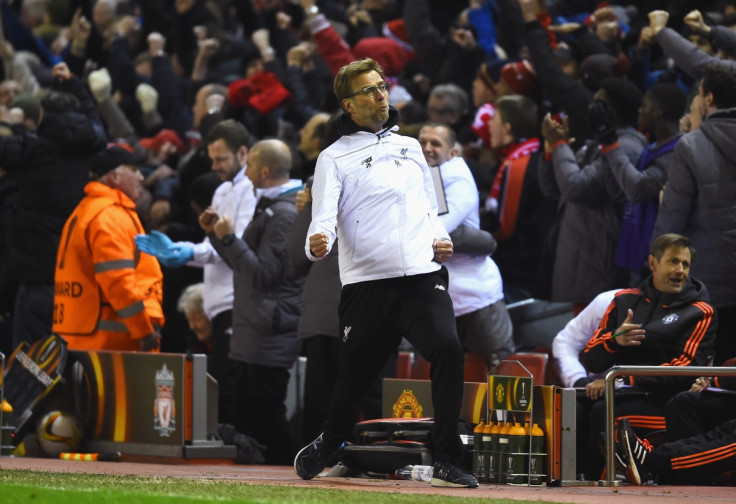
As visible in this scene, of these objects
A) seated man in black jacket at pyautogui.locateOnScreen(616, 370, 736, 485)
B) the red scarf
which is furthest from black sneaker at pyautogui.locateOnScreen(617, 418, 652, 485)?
the red scarf

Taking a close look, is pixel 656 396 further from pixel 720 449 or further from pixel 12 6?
pixel 12 6

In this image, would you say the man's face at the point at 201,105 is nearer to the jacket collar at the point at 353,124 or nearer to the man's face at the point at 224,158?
the man's face at the point at 224,158

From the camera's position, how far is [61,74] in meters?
12.9

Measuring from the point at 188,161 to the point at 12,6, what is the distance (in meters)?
8.49

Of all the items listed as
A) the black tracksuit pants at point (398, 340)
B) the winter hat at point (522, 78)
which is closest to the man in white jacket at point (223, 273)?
the winter hat at point (522, 78)

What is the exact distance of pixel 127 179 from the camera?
11.0 m

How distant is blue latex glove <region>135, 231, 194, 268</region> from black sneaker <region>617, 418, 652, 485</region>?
4100 mm

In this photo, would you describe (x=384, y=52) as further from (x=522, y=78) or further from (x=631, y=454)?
(x=631, y=454)

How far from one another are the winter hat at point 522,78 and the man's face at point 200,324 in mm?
3367

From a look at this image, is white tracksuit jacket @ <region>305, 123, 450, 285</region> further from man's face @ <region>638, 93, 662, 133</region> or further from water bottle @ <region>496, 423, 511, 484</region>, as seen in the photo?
man's face @ <region>638, 93, 662, 133</region>

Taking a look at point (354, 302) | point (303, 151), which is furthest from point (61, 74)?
point (354, 302)

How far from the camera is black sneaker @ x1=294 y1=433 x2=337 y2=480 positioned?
7.64 metres

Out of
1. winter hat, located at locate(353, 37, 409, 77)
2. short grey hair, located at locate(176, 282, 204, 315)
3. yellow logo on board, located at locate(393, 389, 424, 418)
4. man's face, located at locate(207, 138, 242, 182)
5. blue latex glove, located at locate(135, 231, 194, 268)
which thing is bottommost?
yellow logo on board, located at locate(393, 389, 424, 418)

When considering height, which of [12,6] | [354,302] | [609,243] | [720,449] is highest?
[12,6]
